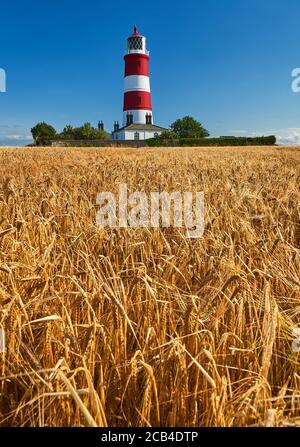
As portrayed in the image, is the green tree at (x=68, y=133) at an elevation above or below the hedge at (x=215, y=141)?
above

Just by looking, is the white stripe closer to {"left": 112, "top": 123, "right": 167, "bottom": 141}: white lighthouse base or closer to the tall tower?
the tall tower

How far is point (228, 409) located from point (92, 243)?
5.25 ft

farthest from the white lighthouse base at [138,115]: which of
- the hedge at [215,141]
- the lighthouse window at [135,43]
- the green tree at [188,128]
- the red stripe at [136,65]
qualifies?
the green tree at [188,128]

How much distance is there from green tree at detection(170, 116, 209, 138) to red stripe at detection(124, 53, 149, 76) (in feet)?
61.3

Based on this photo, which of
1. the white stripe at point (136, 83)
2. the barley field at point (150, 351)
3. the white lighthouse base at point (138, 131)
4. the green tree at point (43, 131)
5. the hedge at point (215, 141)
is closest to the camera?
the barley field at point (150, 351)

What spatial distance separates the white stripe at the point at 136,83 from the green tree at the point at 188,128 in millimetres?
18357

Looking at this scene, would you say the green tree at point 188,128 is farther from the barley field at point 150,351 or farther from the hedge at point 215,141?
the barley field at point 150,351

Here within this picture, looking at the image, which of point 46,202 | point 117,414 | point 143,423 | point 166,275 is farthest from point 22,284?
point 46,202

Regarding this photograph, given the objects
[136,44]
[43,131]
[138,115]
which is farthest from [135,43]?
[43,131]

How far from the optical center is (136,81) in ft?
174

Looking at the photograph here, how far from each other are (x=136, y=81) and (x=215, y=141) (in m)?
11.9

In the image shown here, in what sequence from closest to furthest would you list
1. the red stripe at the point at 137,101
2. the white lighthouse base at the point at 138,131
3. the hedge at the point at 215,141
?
the hedge at the point at 215,141 → the red stripe at the point at 137,101 → the white lighthouse base at the point at 138,131

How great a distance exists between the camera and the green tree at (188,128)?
7155 centimetres

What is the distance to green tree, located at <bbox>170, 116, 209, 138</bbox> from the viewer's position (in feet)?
235
